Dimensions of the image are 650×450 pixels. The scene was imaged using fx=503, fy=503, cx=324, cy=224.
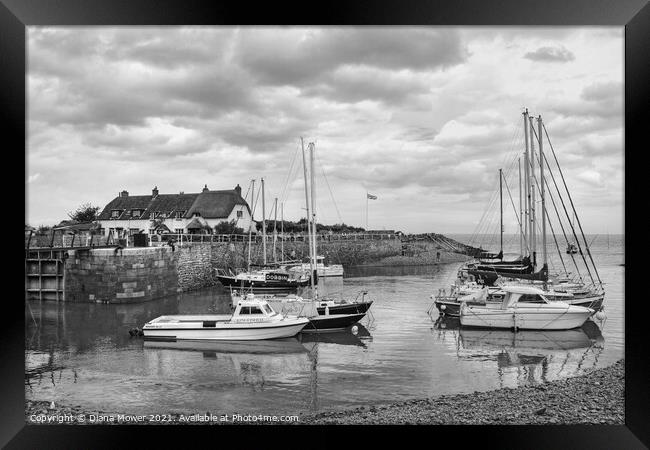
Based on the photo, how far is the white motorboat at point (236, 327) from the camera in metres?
10.6

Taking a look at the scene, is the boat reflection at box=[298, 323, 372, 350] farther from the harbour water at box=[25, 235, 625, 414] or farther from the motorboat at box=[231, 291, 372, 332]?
the motorboat at box=[231, 291, 372, 332]

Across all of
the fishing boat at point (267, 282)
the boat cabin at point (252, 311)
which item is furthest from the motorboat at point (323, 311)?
the fishing boat at point (267, 282)

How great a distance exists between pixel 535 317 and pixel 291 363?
20.5 ft

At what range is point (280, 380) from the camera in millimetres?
8164

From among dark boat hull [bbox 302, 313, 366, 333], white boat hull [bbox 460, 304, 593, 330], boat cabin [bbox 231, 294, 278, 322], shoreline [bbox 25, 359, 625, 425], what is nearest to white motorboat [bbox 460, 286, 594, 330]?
white boat hull [bbox 460, 304, 593, 330]

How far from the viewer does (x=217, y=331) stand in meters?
10.6

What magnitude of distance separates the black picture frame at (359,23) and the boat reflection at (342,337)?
5377 millimetres

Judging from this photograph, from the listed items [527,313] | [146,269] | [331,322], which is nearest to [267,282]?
[146,269]

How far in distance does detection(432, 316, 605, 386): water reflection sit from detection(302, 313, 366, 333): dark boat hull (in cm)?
206

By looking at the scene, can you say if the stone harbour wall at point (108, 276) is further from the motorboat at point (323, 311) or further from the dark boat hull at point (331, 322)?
the dark boat hull at point (331, 322)

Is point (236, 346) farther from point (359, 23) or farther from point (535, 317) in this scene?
point (359, 23)

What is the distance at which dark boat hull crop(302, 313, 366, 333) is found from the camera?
38.5 feet
